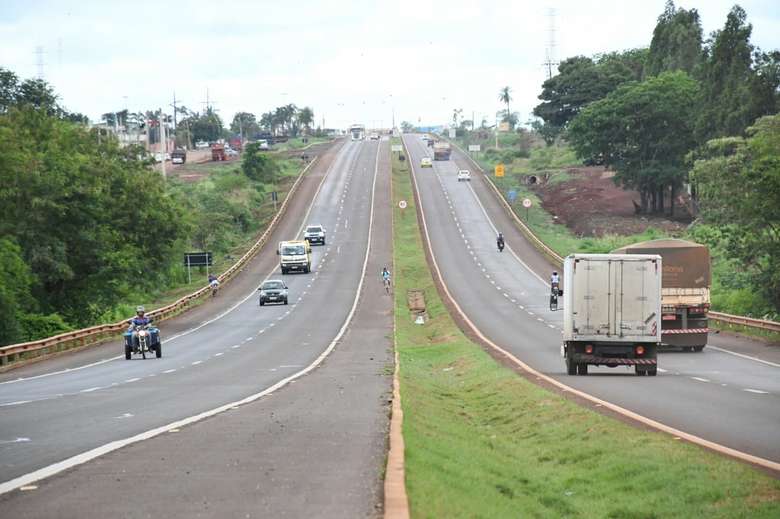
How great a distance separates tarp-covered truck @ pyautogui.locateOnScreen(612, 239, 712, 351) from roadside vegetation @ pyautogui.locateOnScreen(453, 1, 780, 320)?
9.14 m

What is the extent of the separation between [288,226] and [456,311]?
52400 mm

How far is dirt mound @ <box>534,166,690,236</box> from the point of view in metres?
103

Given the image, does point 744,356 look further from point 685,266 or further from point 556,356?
point 556,356

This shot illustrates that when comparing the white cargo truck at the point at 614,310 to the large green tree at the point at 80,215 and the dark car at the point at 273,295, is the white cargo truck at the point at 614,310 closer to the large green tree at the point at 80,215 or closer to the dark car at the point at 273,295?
the large green tree at the point at 80,215

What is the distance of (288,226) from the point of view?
362 feet

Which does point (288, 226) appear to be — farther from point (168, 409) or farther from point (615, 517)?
point (615, 517)

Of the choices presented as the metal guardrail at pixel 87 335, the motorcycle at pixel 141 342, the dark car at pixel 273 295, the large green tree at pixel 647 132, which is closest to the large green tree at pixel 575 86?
the large green tree at pixel 647 132

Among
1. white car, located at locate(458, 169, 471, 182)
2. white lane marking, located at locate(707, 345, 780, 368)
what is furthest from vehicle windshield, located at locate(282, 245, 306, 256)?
white car, located at locate(458, 169, 471, 182)

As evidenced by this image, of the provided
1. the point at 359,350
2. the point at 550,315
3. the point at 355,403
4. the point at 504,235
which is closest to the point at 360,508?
the point at 355,403

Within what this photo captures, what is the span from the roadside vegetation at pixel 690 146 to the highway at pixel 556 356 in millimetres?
5025

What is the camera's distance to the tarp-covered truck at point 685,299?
40406mm

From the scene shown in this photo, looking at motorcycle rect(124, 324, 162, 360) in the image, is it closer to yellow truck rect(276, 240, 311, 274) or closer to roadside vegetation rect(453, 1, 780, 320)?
roadside vegetation rect(453, 1, 780, 320)

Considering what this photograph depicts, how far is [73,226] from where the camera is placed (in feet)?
194

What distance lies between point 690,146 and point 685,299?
73106 mm
